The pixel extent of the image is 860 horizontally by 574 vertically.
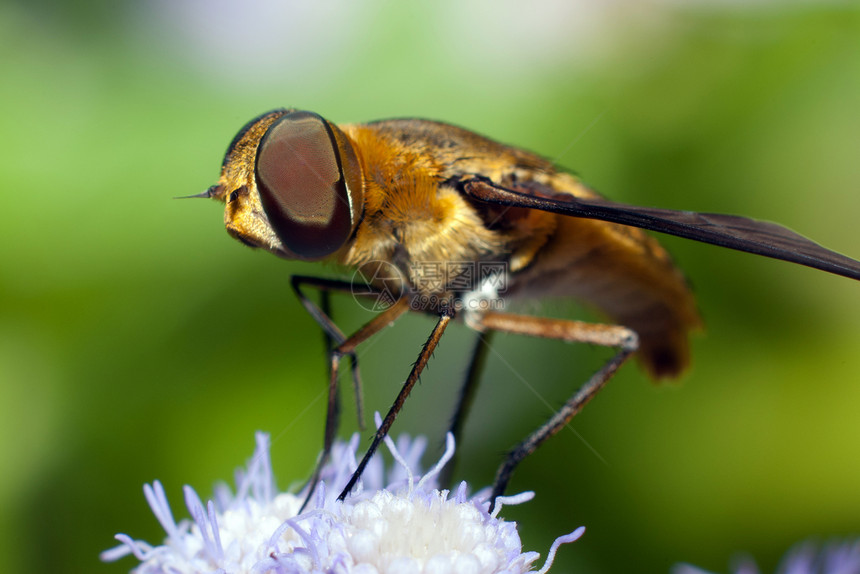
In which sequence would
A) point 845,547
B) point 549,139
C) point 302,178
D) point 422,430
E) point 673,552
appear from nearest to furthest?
point 302,178, point 845,547, point 673,552, point 422,430, point 549,139

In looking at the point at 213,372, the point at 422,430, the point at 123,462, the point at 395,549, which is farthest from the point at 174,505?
the point at 395,549

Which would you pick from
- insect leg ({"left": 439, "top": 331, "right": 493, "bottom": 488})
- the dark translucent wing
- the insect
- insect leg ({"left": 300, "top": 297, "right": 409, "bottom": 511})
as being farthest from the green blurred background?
the dark translucent wing

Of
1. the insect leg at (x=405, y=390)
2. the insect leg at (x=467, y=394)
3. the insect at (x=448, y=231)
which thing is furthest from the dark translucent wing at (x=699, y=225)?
the insect leg at (x=467, y=394)

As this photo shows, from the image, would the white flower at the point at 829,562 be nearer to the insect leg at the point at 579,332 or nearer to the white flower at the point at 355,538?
the insect leg at the point at 579,332

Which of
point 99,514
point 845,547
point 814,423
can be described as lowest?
point 99,514

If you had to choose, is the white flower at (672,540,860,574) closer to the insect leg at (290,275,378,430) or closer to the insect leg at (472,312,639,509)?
the insect leg at (472,312,639,509)

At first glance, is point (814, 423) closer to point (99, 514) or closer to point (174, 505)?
point (174, 505)
